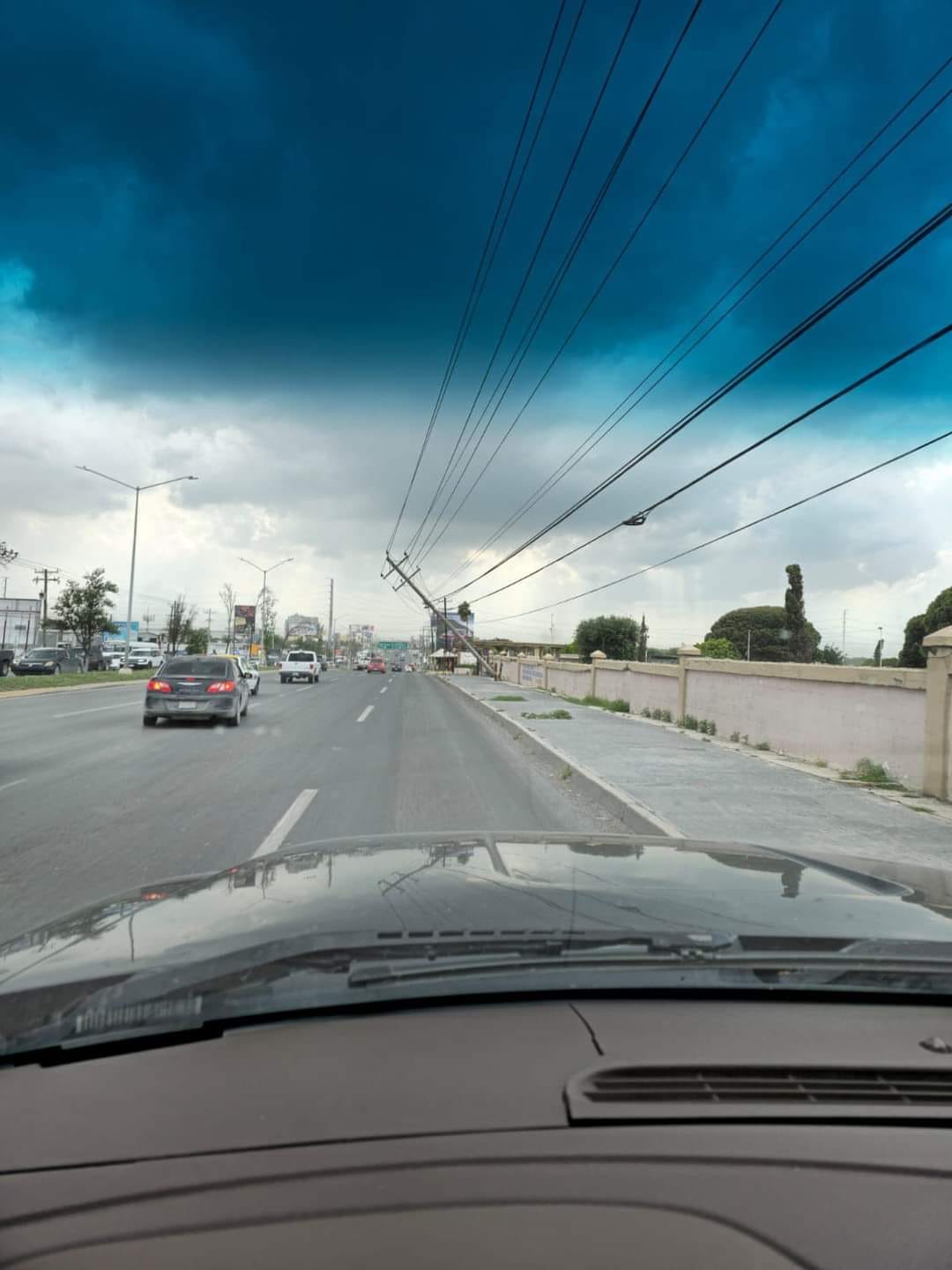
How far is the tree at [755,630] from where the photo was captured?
107m

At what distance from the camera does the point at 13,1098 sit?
67.0 inches

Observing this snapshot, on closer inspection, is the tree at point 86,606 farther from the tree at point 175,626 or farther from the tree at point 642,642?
the tree at point 642,642

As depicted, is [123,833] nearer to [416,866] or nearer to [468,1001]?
[416,866]

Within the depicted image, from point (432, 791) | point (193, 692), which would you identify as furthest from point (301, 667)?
point (432, 791)

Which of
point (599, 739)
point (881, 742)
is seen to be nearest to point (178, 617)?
point (599, 739)

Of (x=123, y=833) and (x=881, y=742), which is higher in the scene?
(x=881, y=742)

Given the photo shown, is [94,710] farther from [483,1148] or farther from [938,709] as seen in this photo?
[483,1148]

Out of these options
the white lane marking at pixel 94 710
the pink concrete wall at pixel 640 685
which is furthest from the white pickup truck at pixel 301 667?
the white lane marking at pixel 94 710

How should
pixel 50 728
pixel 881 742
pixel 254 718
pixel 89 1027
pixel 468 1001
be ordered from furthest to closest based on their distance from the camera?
1. pixel 254 718
2. pixel 50 728
3. pixel 881 742
4. pixel 468 1001
5. pixel 89 1027

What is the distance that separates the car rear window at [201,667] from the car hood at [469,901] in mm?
15699

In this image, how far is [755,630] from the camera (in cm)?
11281

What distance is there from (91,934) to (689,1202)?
5.84 feet

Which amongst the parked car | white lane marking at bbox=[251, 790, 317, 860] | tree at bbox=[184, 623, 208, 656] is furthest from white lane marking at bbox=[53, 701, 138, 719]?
tree at bbox=[184, 623, 208, 656]

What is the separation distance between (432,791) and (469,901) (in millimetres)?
8134
